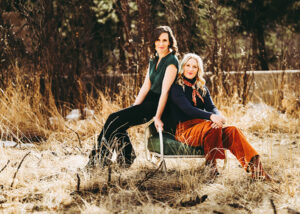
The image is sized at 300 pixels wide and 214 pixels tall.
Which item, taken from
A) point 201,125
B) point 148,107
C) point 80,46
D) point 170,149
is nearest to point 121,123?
point 148,107

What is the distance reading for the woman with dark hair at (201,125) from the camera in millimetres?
3051

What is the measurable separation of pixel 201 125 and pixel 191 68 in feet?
1.84

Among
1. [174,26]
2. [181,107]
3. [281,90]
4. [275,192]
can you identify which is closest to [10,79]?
[174,26]

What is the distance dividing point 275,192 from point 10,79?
4050 millimetres

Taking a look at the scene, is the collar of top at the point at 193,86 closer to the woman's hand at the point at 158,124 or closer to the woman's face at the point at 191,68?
the woman's face at the point at 191,68

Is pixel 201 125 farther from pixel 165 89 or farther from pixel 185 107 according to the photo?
pixel 165 89

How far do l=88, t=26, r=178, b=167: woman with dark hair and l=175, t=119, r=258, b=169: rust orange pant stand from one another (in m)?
0.32

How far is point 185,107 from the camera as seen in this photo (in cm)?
323

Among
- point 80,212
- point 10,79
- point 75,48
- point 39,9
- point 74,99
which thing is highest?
point 39,9

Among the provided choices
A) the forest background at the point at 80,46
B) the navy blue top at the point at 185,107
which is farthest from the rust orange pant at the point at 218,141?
the forest background at the point at 80,46

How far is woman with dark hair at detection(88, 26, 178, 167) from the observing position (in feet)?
10.8

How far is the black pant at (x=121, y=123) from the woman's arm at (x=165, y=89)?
0.49ft

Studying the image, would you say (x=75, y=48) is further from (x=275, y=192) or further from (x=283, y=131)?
(x=275, y=192)

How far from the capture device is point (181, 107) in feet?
10.7
